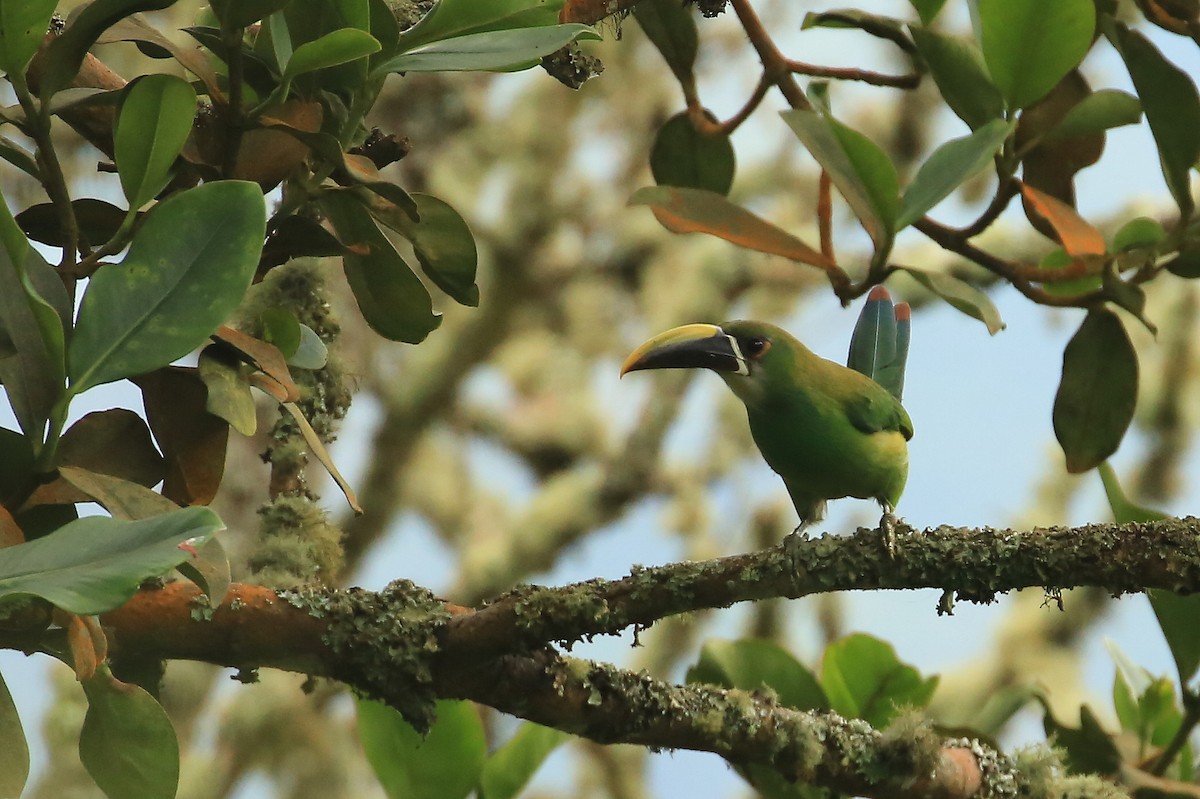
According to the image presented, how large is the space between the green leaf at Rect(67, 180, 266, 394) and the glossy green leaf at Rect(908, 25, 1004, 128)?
858 mm

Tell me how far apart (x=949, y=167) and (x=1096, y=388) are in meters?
0.43

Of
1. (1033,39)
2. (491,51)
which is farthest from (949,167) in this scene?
(491,51)

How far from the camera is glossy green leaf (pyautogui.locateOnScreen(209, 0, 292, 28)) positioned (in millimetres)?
851

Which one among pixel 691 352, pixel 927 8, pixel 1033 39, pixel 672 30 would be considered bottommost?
pixel 691 352

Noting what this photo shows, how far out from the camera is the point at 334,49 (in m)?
0.84

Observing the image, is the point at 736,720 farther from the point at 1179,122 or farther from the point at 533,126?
the point at 533,126

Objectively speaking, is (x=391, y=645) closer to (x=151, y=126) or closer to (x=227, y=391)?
(x=227, y=391)

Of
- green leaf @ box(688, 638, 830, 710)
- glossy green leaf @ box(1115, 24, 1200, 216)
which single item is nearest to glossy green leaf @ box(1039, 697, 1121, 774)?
green leaf @ box(688, 638, 830, 710)

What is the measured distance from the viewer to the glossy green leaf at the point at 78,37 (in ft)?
2.66

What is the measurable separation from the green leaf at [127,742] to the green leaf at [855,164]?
2.52 feet

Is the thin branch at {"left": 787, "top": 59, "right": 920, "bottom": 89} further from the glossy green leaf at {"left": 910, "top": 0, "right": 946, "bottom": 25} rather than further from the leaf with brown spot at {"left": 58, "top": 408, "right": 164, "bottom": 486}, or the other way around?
the leaf with brown spot at {"left": 58, "top": 408, "right": 164, "bottom": 486}

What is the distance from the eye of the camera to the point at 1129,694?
1.87 m

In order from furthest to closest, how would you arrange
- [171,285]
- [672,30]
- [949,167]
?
1. [672,30]
2. [949,167]
3. [171,285]

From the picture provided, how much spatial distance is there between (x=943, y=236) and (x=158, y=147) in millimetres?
931
